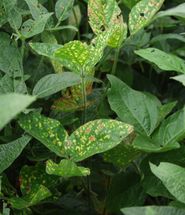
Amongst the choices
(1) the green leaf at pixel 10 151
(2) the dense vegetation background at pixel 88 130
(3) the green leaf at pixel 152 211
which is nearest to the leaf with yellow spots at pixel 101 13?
(2) the dense vegetation background at pixel 88 130

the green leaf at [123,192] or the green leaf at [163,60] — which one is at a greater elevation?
the green leaf at [163,60]

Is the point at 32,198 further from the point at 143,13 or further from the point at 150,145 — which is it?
the point at 143,13

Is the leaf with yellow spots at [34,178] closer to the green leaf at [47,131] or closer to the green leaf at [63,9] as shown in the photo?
the green leaf at [47,131]

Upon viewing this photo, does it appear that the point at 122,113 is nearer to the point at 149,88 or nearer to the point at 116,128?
the point at 116,128

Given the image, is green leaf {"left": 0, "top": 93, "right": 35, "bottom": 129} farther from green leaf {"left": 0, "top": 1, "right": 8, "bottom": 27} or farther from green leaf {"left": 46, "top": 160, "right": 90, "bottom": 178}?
green leaf {"left": 0, "top": 1, "right": 8, "bottom": 27}

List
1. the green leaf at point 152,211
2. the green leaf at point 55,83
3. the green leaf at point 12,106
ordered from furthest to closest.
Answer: the green leaf at point 55,83 → the green leaf at point 152,211 → the green leaf at point 12,106

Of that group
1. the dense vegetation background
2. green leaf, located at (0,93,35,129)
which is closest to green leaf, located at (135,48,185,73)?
the dense vegetation background

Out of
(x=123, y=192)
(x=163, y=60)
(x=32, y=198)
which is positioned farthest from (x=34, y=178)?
(x=163, y=60)
